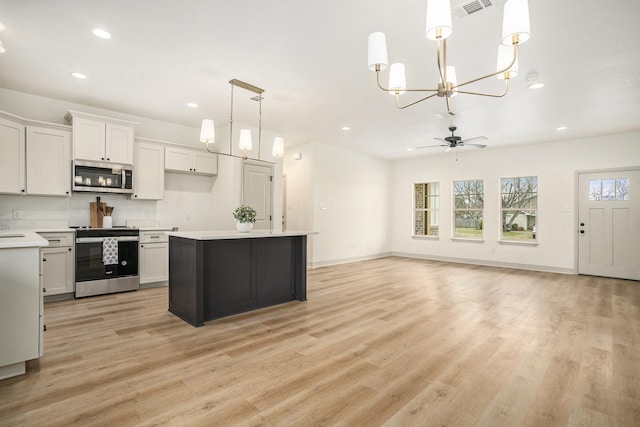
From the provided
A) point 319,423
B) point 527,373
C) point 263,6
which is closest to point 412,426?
point 319,423

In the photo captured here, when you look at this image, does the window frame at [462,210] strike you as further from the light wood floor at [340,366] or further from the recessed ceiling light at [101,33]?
the recessed ceiling light at [101,33]

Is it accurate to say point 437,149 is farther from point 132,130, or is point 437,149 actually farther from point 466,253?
point 132,130

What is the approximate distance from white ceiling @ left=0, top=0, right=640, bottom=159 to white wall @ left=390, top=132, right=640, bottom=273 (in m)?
1.17

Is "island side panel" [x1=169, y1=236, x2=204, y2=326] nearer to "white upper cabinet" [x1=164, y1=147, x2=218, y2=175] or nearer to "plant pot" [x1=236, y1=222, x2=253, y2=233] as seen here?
"plant pot" [x1=236, y1=222, x2=253, y2=233]

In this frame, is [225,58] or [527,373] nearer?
[527,373]

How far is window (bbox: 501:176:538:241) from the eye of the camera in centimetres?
738

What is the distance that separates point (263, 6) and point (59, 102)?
4.05 metres

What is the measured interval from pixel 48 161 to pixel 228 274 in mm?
3100

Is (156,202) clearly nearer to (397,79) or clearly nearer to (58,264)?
(58,264)

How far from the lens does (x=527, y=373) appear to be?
8.09 feet

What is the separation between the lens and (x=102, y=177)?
4.81 m

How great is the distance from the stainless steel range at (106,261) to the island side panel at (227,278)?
2.06 metres

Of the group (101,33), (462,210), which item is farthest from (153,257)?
(462,210)

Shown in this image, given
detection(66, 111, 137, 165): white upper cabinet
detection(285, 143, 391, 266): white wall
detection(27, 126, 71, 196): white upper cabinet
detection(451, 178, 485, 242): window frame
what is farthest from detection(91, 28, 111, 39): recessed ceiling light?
detection(451, 178, 485, 242): window frame
